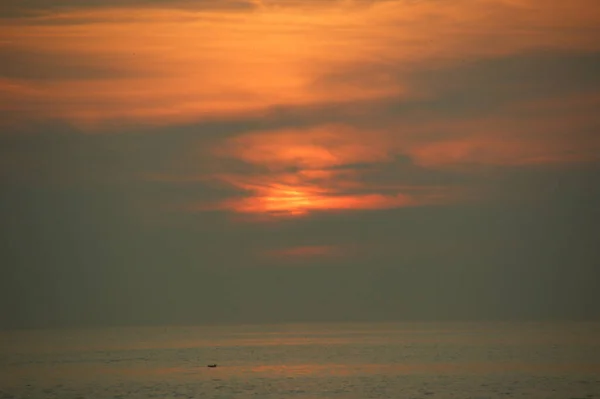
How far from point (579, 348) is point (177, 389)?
8132cm

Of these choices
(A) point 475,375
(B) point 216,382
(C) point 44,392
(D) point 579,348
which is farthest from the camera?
(D) point 579,348

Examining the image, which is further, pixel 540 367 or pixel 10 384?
pixel 540 367

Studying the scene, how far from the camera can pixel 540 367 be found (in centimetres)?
10494

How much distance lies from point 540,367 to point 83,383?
46064 millimetres

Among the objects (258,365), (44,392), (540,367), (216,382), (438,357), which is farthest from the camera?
(438,357)

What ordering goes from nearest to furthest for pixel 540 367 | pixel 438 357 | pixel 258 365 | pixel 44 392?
1. pixel 44 392
2. pixel 540 367
3. pixel 258 365
4. pixel 438 357

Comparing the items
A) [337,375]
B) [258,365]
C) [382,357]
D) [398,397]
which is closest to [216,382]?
[337,375]

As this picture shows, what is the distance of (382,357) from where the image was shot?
440ft

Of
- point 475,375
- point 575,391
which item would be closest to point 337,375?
point 475,375

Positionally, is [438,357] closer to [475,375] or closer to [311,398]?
[475,375]

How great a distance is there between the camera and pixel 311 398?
74.1 metres

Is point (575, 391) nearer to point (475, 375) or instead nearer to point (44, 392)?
point (475, 375)

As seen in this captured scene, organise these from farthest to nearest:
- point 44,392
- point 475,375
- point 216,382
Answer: point 475,375 < point 216,382 < point 44,392

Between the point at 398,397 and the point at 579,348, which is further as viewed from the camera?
the point at 579,348
